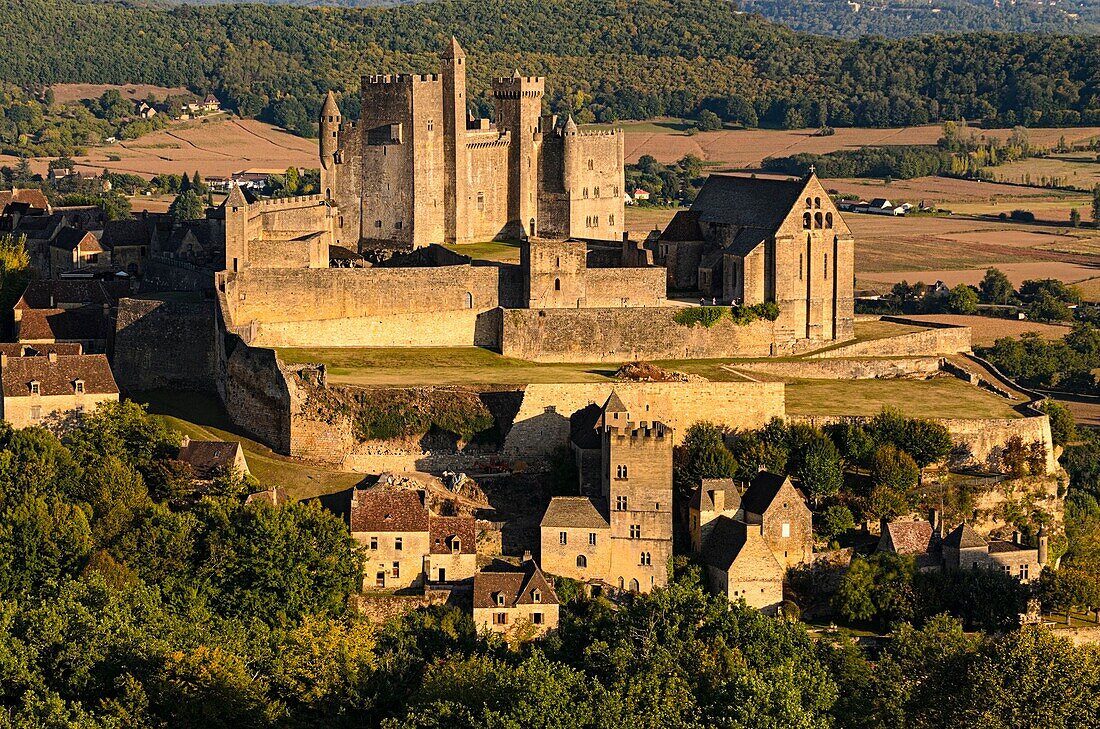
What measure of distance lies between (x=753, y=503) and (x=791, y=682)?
32.9 ft

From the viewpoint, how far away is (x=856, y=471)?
60.1 metres

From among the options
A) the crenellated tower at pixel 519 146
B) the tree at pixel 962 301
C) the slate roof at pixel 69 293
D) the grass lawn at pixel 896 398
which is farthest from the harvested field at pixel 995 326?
the slate roof at pixel 69 293

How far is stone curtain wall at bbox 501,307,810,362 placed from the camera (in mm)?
65438

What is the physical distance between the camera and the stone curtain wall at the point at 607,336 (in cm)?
6544

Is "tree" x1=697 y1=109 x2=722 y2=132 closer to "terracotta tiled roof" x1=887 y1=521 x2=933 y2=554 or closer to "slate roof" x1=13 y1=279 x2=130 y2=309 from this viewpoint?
"slate roof" x1=13 y1=279 x2=130 y2=309

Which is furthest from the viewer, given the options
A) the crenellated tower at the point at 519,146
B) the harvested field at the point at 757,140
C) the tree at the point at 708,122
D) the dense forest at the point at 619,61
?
the dense forest at the point at 619,61

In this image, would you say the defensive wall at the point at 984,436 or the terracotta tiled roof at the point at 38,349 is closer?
the terracotta tiled roof at the point at 38,349

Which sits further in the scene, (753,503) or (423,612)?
(753,503)

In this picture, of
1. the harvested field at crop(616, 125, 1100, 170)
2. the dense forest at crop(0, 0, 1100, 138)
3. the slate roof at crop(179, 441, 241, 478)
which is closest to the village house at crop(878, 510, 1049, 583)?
the slate roof at crop(179, 441, 241, 478)

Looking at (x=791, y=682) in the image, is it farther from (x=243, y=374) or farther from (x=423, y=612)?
(x=243, y=374)

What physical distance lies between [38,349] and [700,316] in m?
20.1

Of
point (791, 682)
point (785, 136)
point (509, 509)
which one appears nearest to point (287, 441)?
point (509, 509)

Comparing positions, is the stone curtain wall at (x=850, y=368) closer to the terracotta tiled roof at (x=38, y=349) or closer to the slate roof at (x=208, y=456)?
the slate roof at (x=208, y=456)

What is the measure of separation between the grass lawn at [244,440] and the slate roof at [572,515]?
227 inches
